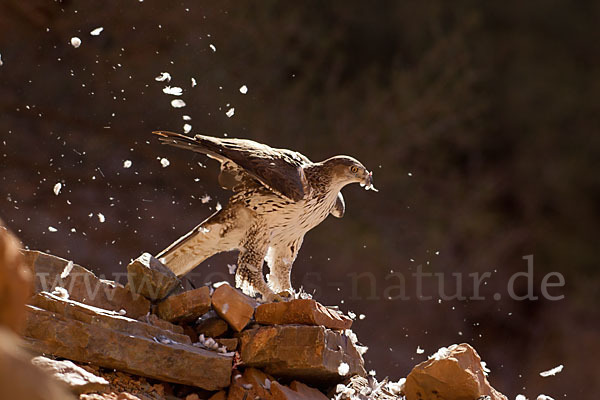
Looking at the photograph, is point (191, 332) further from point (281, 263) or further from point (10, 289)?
point (10, 289)

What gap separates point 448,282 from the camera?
490 centimetres

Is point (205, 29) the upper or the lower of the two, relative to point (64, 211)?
upper

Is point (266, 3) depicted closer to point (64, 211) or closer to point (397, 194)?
point (397, 194)

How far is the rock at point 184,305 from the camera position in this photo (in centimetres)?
174

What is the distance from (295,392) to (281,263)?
28.8 inches

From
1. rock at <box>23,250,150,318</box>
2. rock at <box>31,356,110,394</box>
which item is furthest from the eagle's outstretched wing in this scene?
rock at <box>31,356,110,394</box>

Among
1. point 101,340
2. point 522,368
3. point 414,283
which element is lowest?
point 101,340

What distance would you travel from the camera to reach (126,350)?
1501 millimetres

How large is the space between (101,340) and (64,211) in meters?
2.84

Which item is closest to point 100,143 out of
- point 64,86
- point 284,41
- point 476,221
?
point 64,86

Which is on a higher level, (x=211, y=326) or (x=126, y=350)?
(x=211, y=326)

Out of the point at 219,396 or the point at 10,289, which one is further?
the point at 219,396

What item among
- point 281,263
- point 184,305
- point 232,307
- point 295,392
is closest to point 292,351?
point 295,392

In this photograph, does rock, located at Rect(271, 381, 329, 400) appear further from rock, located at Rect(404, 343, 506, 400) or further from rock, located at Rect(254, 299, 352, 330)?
rock, located at Rect(404, 343, 506, 400)
